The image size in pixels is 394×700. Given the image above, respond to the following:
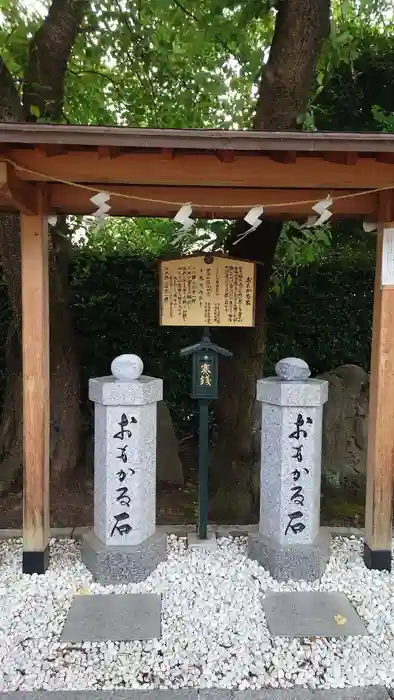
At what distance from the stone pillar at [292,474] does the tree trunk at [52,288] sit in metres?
2.44

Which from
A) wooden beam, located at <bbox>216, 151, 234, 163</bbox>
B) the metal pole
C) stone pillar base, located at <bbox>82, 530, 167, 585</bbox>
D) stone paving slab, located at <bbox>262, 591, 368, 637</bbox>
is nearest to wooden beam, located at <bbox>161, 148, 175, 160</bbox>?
wooden beam, located at <bbox>216, 151, 234, 163</bbox>

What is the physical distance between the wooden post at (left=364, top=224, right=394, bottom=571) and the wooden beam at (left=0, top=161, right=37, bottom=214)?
2.57 m

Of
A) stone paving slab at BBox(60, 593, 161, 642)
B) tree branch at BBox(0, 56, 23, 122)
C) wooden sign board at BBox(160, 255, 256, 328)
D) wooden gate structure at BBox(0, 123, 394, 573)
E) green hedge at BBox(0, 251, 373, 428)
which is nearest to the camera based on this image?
wooden gate structure at BBox(0, 123, 394, 573)

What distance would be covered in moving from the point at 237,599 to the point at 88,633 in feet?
3.35

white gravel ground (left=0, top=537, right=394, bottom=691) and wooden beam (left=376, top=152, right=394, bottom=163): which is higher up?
wooden beam (left=376, top=152, right=394, bottom=163)

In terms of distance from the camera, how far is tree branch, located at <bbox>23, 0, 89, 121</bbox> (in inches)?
188

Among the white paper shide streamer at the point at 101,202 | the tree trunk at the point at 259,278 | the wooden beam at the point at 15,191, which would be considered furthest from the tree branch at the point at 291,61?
the wooden beam at the point at 15,191

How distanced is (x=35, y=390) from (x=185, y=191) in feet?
6.10

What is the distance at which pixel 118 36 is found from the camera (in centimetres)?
556

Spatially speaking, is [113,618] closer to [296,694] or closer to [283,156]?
[296,694]

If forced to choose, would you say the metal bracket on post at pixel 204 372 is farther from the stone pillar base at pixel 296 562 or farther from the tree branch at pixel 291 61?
the tree branch at pixel 291 61

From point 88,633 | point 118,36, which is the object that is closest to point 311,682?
point 88,633

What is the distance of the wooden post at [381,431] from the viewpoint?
391 centimetres

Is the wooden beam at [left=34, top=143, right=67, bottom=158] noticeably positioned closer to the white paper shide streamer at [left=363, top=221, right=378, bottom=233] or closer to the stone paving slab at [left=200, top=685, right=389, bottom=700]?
the white paper shide streamer at [left=363, top=221, right=378, bottom=233]
